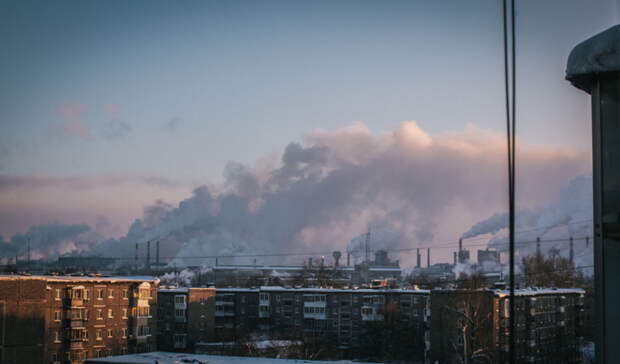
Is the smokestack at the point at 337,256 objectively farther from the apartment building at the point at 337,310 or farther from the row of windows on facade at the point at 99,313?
the row of windows on facade at the point at 99,313

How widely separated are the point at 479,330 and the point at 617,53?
2647 cm

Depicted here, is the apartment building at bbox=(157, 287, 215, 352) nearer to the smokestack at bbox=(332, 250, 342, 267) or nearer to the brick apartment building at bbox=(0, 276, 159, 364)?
the brick apartment building at bbox=(0, 276, 159, 364)

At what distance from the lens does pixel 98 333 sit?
92.2 ft

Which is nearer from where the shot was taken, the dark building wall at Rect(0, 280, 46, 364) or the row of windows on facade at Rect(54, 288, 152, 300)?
the dark building wall at Rect(0, 280, 46, 364)

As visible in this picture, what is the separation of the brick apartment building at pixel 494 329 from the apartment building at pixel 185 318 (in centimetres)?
1216

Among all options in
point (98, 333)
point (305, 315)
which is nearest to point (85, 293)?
point (98, 333)

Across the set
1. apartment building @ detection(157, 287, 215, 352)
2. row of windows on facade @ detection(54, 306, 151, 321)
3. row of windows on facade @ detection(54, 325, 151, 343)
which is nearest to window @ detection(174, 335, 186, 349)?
apartment building @ detection(157, 287, 215, 352)

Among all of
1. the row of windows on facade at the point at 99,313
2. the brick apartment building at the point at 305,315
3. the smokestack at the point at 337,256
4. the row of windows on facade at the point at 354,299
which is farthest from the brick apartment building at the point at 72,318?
the smokestack at the point at 337,256

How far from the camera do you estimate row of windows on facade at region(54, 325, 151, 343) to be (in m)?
26.8

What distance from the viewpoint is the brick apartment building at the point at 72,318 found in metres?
24.1

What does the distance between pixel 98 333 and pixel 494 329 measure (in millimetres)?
14519

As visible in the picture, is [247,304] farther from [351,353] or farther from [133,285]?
[133,285]

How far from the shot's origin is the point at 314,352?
30.5 metres

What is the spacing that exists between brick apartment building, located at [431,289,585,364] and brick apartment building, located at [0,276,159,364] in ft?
37.3
